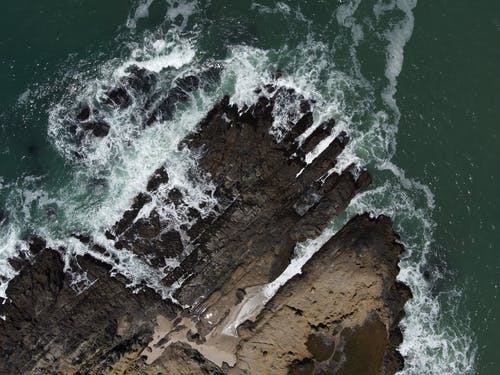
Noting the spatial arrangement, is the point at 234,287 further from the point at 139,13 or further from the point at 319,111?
the point at 139,13

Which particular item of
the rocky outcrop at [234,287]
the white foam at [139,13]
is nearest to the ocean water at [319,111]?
the white foam at [139,13]

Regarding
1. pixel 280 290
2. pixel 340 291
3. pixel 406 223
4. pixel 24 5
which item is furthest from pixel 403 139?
pixel 24 5

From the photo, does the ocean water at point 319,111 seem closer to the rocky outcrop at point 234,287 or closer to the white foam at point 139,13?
the white foam at point 139,13

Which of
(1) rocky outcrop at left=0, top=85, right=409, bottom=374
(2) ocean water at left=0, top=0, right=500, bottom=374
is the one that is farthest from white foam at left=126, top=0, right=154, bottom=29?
(1) rocky outcrop at left=0, top=85, right=409, bottom=374

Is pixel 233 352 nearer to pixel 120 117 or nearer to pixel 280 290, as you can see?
pixel 280 290

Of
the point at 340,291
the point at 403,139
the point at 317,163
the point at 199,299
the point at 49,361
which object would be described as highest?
the point at 403,139

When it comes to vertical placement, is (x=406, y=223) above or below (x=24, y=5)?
below

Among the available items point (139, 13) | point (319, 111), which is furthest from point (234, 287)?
point (139, 13)
